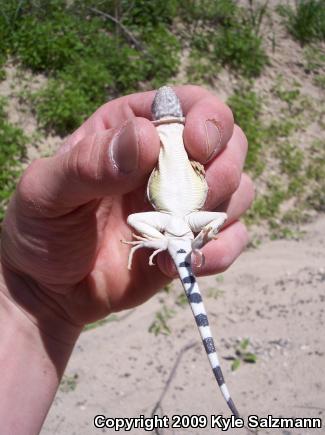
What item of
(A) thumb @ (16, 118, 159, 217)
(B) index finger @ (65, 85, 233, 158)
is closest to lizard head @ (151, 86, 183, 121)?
(B) index finger @ (65, 85, 233, 158)

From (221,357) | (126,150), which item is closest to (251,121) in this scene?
(221,357)

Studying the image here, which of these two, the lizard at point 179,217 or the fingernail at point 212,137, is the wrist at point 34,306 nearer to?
the lizard at point 179,217

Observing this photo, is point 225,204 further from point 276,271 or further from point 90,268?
point 276,271

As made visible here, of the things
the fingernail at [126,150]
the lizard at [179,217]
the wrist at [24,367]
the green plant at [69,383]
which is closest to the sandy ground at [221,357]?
the green plant at [69,383]

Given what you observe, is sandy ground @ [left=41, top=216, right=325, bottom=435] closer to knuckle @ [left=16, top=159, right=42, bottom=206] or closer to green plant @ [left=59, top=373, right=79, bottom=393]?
green plant @ [left=59, top=373, right=79, bottom=393]

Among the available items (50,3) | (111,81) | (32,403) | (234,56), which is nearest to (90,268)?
(32,403)
